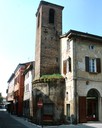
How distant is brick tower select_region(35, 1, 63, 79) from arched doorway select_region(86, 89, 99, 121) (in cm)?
609

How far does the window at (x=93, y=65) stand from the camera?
91.5ft

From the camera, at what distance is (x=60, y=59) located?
103 feet

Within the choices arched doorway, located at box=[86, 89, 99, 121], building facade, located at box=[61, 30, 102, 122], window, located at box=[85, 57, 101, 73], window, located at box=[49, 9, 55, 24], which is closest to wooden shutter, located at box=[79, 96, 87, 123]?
building facade, located at box=[61, 30, 102, 122]

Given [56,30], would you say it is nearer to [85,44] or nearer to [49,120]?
[85,44]

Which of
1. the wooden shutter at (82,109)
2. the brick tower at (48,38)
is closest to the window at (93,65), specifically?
the wooden shutter at (82,109)

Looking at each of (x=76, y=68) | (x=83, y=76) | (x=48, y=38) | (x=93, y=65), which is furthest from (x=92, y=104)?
(x=48, y=38)

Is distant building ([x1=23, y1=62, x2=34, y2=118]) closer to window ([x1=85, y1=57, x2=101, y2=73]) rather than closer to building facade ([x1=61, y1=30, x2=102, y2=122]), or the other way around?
building facade ([x1=61, y1=30, x2=102, y2=122])

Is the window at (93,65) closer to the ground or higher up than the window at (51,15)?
closer to the ground

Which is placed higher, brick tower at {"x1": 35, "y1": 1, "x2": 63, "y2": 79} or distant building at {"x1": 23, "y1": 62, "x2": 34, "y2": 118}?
brick tower at {"x1": 35, "y1": 1, "x2": 63, "y2": 79}

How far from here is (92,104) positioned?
27.8 m

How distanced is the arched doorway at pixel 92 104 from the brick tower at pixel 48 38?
240 inches

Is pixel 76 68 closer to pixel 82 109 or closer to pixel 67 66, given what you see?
pixel 67 66

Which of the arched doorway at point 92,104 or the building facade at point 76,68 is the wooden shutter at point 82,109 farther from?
the arched doorway at point 92,104

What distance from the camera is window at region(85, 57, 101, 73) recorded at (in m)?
27.9
